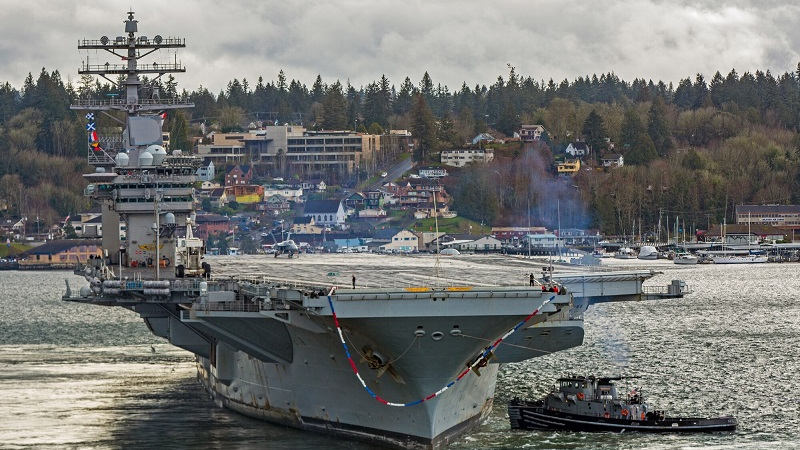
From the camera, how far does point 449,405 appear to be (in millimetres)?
33500

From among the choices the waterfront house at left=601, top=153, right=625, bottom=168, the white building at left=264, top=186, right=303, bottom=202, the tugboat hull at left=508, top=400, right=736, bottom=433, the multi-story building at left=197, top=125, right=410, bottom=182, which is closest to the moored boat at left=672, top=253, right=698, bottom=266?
the waterfront house at left=601, top=153, right=625, bottom=168

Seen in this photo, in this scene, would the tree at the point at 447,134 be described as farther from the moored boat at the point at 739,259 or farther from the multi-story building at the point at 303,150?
the moored boat at the point at 739,259

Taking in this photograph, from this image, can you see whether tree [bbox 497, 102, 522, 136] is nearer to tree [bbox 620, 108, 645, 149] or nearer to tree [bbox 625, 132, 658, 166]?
tree [bbox 620, 108, 645, 149]

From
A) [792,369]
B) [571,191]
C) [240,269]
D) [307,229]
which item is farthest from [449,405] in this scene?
[571,191]

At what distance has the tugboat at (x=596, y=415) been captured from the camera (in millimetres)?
35969

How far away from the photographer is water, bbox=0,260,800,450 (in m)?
35.7

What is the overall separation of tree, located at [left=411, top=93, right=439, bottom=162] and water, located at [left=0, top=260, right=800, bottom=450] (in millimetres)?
95224

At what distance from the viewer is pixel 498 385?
44.3 meters

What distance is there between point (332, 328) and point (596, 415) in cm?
793

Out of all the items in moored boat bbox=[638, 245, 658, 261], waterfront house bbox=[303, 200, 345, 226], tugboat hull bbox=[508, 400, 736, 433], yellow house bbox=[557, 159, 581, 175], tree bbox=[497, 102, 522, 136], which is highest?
tree bbox=[497, 102, 522, 136]

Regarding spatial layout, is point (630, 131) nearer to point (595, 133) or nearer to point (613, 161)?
point (595, 133)

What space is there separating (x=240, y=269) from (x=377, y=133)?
141696mm

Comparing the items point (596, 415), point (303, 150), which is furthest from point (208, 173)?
point (596, 415)

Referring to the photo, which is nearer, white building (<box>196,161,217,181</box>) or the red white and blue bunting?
the red white and blue bunting
